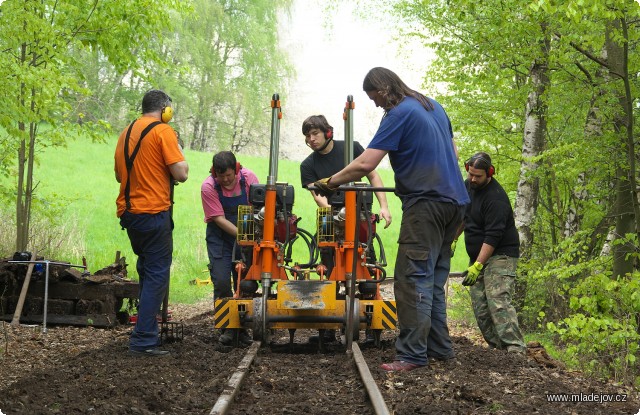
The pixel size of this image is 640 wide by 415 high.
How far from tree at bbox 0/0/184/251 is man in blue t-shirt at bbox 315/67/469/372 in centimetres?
415

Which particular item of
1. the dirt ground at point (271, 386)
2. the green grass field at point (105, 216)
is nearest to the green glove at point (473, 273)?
the dirt ground at point (271, 386)

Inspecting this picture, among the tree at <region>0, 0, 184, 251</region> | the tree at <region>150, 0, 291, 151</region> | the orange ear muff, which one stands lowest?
the orange ear muff

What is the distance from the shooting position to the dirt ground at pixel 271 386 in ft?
18.5

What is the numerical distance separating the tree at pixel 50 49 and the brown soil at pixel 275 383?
290 cm

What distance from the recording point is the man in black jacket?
337 inches

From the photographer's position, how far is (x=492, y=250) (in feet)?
28.2

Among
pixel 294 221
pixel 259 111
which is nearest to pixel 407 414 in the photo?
pixel 294 221

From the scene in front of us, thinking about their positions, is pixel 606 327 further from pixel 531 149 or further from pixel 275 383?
pixel 531 149

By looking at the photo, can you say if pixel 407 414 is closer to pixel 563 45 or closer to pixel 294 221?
pixel 294 221

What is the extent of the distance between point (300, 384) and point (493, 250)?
2.87m

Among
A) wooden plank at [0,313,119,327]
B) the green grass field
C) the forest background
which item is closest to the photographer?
the forest background

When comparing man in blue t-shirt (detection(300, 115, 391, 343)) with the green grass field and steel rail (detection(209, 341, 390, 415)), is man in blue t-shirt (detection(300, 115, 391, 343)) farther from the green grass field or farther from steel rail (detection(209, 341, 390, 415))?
the green grass field

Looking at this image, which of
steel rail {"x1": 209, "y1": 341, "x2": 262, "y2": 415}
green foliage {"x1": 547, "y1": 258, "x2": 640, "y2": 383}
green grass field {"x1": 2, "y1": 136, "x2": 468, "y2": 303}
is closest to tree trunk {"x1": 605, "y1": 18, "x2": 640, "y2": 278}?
green foliage {"x1": 547, "y1": 258, "x2": 640, "y2": 383}


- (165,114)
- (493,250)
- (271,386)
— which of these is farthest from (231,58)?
(271,386)
